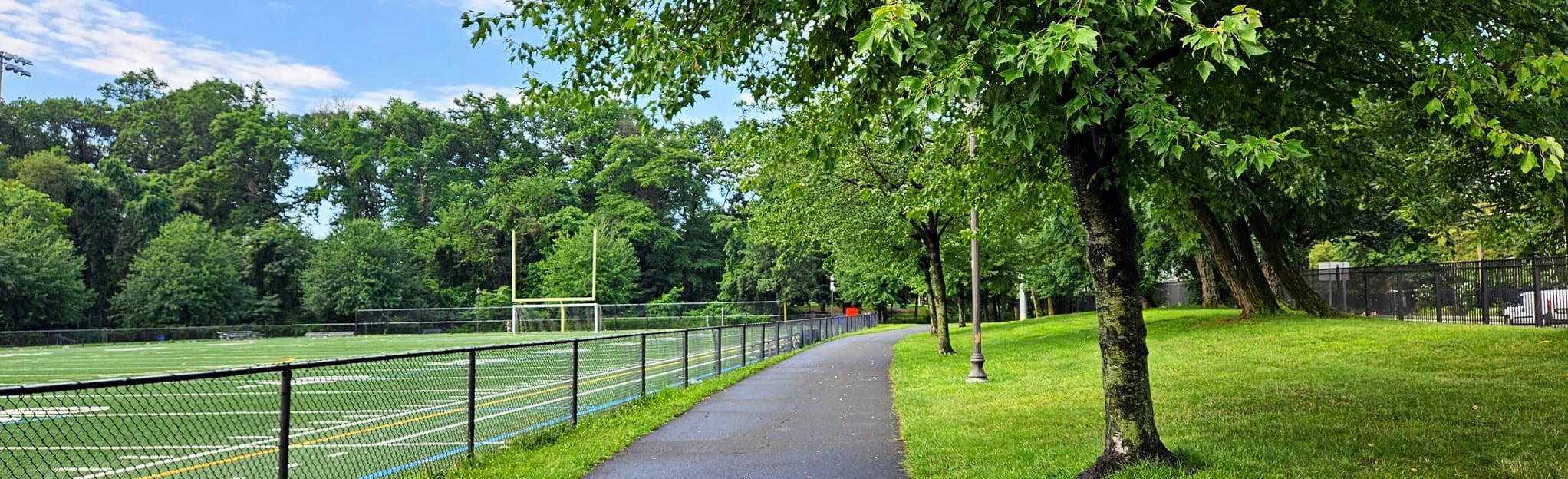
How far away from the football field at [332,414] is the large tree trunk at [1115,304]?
16.1 feet

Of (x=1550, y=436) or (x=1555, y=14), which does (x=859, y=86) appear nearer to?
(x=1555, y=14)

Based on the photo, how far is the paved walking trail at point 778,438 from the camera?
7.80 meters

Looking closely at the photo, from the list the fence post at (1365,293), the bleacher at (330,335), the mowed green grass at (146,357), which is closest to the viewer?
the mowed green grass at (146,357)

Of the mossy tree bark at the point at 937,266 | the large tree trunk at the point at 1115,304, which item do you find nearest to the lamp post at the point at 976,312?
the mossy tree bark at the point at 937,266

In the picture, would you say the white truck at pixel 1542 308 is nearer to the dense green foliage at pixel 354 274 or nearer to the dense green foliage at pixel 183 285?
the dense green foliage at pixel 354 274

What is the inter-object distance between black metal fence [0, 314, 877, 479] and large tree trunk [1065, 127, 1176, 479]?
15.8ft

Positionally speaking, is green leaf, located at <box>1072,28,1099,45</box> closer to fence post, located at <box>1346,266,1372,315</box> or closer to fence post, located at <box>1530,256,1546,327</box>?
fence post, located at <box>1530,256,1546,327</box>

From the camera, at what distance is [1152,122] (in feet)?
17.0

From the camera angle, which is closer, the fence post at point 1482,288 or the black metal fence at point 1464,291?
the black metal fence at point 1464,291

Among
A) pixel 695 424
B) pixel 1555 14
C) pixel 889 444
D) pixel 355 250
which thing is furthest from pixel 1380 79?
pixel 355 250

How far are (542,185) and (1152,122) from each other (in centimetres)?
7747

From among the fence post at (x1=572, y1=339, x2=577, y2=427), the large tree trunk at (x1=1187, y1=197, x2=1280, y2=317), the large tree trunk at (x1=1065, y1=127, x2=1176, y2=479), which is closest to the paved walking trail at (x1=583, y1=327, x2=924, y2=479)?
the fence post at (x1=572, y1=339, x2=577, y2=427)

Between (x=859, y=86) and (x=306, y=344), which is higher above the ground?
(x=859, y=86)

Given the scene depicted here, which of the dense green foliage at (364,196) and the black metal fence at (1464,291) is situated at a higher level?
the dense green foliage at (364,196)
